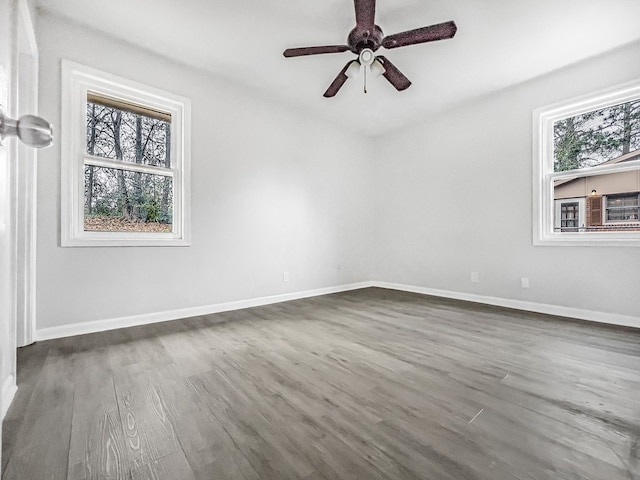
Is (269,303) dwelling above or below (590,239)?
below

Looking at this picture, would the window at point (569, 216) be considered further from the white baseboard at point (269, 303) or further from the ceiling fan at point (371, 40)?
the ceiling fan at point (371, 40)

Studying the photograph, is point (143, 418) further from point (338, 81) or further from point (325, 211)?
point (325, 211)

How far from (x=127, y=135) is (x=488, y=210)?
425 cm

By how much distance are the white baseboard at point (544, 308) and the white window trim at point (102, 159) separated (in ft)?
11.4

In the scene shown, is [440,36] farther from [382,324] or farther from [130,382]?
[130,382]

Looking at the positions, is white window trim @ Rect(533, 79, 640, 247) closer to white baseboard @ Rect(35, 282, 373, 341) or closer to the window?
the window

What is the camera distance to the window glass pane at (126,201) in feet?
9.06

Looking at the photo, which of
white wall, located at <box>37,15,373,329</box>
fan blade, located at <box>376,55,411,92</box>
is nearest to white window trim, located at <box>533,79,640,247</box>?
fan blade, located at <box>376,55,411,92</box>

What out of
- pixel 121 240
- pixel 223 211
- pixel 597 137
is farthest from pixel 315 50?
pixel 597 137

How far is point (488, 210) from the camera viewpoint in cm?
386

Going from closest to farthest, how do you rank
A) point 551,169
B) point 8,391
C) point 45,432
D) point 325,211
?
point 45,432 < point 8,391 < point 551,169 < point 325,211

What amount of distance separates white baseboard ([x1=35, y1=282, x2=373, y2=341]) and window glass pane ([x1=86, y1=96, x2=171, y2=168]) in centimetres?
155

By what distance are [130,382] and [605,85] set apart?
4842 mm

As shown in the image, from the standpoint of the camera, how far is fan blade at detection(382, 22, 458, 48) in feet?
6.77
